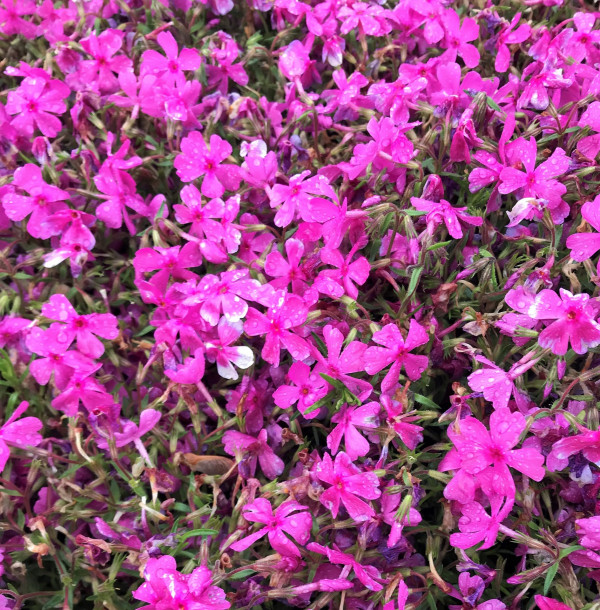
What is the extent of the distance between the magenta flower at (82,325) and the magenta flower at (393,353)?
1.89 feet

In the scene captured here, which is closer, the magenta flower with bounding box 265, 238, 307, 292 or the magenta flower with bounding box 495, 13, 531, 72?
the magenta flower with bounding box 265, 238, 307, 292

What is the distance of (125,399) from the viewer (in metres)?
1.34

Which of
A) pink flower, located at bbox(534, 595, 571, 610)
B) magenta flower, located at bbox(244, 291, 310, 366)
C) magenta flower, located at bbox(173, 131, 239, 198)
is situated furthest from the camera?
magenta flower, located at bbox(173, 131, 239, 198)

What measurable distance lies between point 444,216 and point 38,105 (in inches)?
42.0

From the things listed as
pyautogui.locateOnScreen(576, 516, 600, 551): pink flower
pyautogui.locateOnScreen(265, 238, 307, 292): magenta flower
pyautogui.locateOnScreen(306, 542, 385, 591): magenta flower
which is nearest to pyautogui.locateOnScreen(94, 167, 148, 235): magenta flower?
pyautogui.locateOnScreen(265, 238, 307, 292): magenta flower

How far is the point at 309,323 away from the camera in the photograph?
1201mm

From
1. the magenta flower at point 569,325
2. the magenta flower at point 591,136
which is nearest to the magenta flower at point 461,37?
the magenta flower at point 591,136

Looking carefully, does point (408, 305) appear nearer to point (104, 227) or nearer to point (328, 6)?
point (104, 227)

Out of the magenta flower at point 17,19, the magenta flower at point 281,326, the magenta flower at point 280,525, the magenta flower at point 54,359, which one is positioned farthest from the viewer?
the magenta flower at point 17,19

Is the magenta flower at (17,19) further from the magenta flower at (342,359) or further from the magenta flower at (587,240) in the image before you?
the magenta flower at (587,240)

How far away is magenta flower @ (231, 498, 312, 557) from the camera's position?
105 cm

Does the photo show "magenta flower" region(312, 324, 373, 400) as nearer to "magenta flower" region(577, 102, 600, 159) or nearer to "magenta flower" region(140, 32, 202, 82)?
"magenta flower" region(577, 102, 600, 159)

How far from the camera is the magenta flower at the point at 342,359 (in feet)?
3.68

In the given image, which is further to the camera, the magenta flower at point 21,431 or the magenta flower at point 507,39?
the magenta flower at point 507,39
